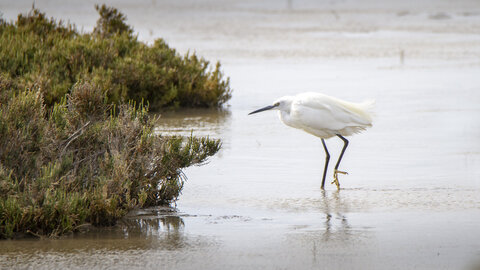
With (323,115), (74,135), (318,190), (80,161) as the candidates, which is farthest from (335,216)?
(74,135)

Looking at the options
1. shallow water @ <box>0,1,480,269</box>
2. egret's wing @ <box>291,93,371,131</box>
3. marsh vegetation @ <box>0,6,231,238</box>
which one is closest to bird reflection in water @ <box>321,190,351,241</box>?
shallow water @ <box>0,1,480,269</box>

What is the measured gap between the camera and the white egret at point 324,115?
7.90 metres

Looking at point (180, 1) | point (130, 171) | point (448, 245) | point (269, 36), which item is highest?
point (180, 1)

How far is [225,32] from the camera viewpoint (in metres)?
27.5

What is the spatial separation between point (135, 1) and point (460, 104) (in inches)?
1371

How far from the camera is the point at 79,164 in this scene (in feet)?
21.7

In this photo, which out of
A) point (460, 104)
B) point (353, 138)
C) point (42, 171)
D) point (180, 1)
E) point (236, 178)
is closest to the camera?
point (42, 171)

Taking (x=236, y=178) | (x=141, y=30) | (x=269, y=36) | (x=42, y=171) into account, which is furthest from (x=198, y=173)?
(x=141, y=30)

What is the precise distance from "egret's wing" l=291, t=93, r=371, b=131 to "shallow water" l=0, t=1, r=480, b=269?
53cm

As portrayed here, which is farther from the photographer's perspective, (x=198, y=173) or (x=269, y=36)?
(x=269, y=36)

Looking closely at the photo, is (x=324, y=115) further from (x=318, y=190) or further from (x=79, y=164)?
(x=79, y=164)

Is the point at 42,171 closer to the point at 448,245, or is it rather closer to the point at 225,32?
the point at 448,245

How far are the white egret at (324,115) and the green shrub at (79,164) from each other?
114 cm

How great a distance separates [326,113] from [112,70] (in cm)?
481
